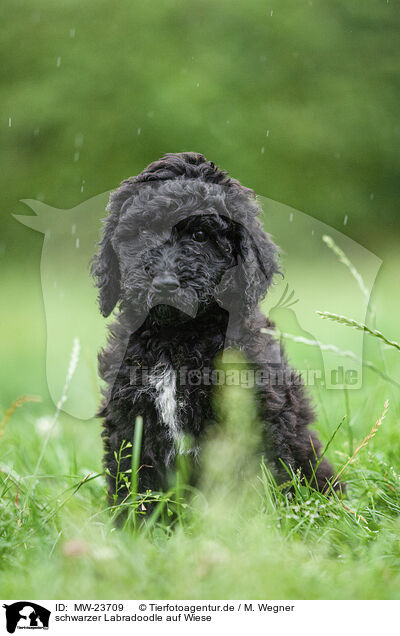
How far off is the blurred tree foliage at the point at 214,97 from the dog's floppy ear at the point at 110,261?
161 cm

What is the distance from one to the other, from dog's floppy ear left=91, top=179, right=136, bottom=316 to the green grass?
0.78m

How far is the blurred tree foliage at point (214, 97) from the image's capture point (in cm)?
436

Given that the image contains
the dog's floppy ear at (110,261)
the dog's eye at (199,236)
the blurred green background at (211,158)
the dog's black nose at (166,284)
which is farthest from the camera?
the dog's floppy ear at (110,261)

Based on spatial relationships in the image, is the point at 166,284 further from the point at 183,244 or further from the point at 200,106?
the point at 200,106

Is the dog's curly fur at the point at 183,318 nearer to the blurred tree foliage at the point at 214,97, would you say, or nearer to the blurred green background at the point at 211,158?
the blurred green background at the point at 211,158

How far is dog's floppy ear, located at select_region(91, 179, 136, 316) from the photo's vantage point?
3.17m

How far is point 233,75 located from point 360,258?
1.93 metres

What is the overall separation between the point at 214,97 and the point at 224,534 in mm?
4651

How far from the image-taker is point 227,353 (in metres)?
2.90

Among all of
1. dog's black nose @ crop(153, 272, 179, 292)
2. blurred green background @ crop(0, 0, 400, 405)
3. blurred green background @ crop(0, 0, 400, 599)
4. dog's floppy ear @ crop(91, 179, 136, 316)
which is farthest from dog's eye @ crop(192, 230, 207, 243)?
blurred green background @ crop(0, 0, 400, 405)

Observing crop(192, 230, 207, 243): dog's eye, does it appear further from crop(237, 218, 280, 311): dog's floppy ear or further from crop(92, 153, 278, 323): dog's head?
crop(237, 218, 280, 311): dog's floppy ear

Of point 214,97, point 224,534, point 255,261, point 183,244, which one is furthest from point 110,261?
point 214,97
